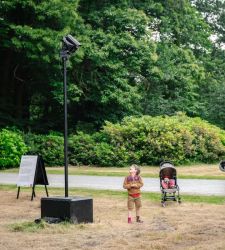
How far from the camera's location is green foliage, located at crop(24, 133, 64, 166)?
2881 centimetres

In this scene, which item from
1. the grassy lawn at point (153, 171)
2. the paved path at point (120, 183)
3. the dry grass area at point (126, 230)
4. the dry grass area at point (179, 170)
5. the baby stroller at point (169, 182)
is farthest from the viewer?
the dry grass area at point (179, 170)

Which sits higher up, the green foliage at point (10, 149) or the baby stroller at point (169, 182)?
the green foliage at point (10, 149)

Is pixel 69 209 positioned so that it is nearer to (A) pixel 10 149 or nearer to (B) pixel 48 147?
(A) pixel 10 149

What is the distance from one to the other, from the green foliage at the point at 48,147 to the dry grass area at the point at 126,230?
14.2 meters

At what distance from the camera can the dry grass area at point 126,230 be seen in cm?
926

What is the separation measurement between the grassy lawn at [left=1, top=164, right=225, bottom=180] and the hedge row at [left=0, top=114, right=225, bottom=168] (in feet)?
2.80

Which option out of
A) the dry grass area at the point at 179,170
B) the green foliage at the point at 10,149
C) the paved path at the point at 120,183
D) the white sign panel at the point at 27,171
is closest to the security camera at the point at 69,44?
the white sign panel at the point at 27,171

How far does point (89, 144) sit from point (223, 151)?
6988 mm

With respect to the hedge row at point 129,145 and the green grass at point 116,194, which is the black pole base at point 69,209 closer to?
the green grass at point 116,194

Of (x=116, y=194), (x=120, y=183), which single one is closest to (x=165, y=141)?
(x=120, y=183)

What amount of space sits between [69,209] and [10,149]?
16426 millimetres

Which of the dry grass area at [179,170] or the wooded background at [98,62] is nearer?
the dry grass area at [179,170]

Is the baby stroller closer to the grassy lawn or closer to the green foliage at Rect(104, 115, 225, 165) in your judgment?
the grassy lawn

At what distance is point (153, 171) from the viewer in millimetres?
25609
